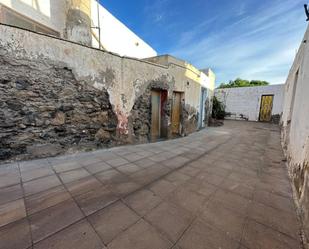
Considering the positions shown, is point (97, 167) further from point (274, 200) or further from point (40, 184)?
point (274, 200)

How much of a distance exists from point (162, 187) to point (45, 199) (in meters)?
1.46

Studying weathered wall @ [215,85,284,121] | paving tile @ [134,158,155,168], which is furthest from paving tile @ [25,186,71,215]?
weathered wall @ [215,85,284,121]

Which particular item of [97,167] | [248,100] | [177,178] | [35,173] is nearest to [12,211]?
[35,173]

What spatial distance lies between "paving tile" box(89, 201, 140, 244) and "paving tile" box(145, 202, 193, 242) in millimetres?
192

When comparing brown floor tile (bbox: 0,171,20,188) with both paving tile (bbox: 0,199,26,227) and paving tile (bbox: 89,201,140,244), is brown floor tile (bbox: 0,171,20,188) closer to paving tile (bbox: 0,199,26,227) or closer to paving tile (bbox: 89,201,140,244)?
paving tile (bbox: 0,199,26,227)

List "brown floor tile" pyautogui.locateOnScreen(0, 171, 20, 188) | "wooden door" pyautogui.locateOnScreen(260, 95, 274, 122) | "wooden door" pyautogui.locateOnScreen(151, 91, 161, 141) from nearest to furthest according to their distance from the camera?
→ "brown floor tile" pyautogui.locateOnScreen(0, 171, 20, 188), "wooden door" pyautogui.locateOnScreen(151, 91, 161, 141), "wooden door" pyautogui.locateOnScreen(260, 95, 274, 122)

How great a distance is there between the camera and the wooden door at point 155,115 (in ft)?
16.1

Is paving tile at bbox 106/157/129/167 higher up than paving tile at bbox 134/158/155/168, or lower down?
higher up

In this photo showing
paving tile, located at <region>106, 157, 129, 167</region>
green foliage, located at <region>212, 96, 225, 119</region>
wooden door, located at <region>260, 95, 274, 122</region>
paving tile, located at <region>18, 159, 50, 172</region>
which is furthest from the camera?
wooden door, located at <region>260, 95, 274, 122</region>

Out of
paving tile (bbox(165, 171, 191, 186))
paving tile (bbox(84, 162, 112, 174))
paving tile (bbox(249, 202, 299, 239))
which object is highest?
paving tile (bbox(84, 162, 112, 174))

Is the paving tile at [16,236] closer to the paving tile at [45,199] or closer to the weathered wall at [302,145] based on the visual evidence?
the paving tile at [45,199]

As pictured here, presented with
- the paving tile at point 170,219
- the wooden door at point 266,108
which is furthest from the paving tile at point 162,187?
the wooden door at point 266,108

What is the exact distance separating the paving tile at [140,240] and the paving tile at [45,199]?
94cm

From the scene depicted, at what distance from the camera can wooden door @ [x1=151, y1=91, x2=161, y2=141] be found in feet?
16.1
